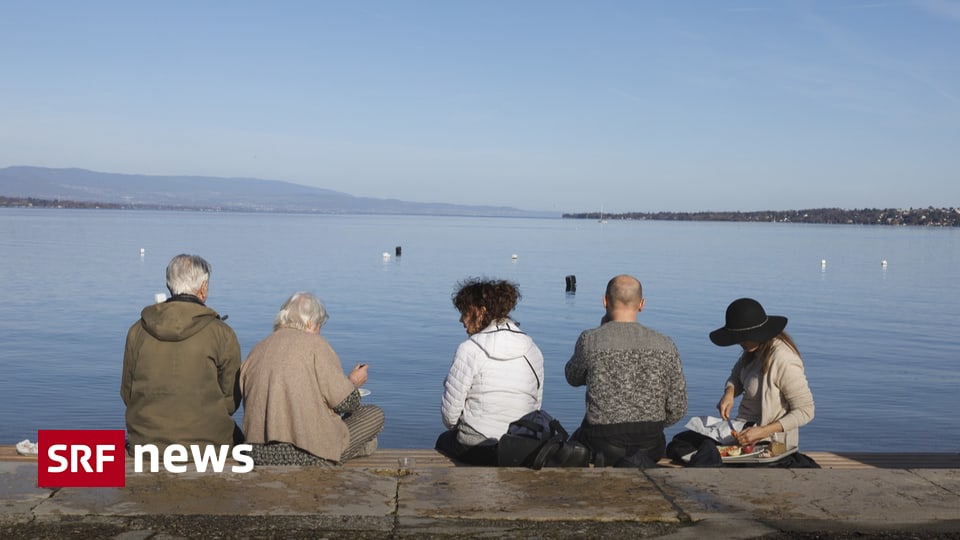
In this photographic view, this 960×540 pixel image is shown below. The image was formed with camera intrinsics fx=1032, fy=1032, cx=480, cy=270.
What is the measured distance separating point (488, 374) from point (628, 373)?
0.90 metres

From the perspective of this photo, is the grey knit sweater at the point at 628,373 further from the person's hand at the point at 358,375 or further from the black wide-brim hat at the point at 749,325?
the person's hand at the point at 358,375

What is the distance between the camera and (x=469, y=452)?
679cm

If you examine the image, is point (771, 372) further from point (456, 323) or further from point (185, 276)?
point (456, 323)

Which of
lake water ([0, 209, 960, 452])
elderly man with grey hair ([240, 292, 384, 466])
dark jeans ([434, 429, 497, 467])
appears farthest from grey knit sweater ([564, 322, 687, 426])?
lake water ([0, 209, 960, 452])

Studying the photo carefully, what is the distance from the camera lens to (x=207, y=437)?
6402 millimetres

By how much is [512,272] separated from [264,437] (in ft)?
130

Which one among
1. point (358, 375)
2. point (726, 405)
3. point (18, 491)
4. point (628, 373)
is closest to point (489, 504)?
point (628, 373)

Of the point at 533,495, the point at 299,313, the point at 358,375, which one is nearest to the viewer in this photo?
the point at 533,495

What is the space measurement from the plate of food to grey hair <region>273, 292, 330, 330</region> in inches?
107

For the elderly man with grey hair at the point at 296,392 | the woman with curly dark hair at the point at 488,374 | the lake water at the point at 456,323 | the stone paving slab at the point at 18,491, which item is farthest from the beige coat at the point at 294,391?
the lake water at the point at 456,323

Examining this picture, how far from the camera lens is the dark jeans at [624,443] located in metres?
6.51

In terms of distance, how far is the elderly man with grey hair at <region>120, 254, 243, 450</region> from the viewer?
6258 mm

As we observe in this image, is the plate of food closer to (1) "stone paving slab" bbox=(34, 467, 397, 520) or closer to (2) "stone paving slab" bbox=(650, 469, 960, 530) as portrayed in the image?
(2) "stone paving slab" bbox=(650, 469, 960, 530)

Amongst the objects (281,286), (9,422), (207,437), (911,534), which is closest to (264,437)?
(207,437)
